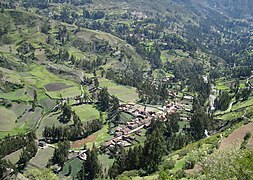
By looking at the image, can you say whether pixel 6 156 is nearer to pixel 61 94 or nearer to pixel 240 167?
pixel 61 94

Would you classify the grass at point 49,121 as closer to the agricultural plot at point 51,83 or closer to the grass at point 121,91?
the agricultural plot at point 51,83

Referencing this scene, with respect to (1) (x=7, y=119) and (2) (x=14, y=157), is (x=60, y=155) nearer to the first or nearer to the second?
(2) (x=14, y=157)

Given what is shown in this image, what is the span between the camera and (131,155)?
79.3 m

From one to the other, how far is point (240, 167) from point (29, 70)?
170 meters

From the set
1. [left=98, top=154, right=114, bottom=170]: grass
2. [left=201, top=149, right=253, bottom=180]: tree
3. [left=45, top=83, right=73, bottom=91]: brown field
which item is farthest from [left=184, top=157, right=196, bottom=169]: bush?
[left=45, top=83, right=73, bottom=91]: brown field

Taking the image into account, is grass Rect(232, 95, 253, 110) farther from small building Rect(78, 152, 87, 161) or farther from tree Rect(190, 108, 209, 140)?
small building Rect(78, 152, 87, 161)

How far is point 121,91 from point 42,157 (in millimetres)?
74810

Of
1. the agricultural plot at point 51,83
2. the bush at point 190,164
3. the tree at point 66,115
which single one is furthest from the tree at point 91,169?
the agricultural plot at point 51,83

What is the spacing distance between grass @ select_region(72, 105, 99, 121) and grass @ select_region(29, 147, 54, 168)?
92.0 ft

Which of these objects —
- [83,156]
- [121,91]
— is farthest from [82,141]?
[121,91]

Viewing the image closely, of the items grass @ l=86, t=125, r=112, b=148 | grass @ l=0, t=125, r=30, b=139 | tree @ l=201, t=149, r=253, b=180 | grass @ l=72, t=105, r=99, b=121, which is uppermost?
tree @ l=201, t=149, r=253, b=180

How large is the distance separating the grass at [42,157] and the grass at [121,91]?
56582 mm

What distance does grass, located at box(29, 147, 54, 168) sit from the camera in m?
96.0

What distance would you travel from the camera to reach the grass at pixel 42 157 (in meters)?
96.0
